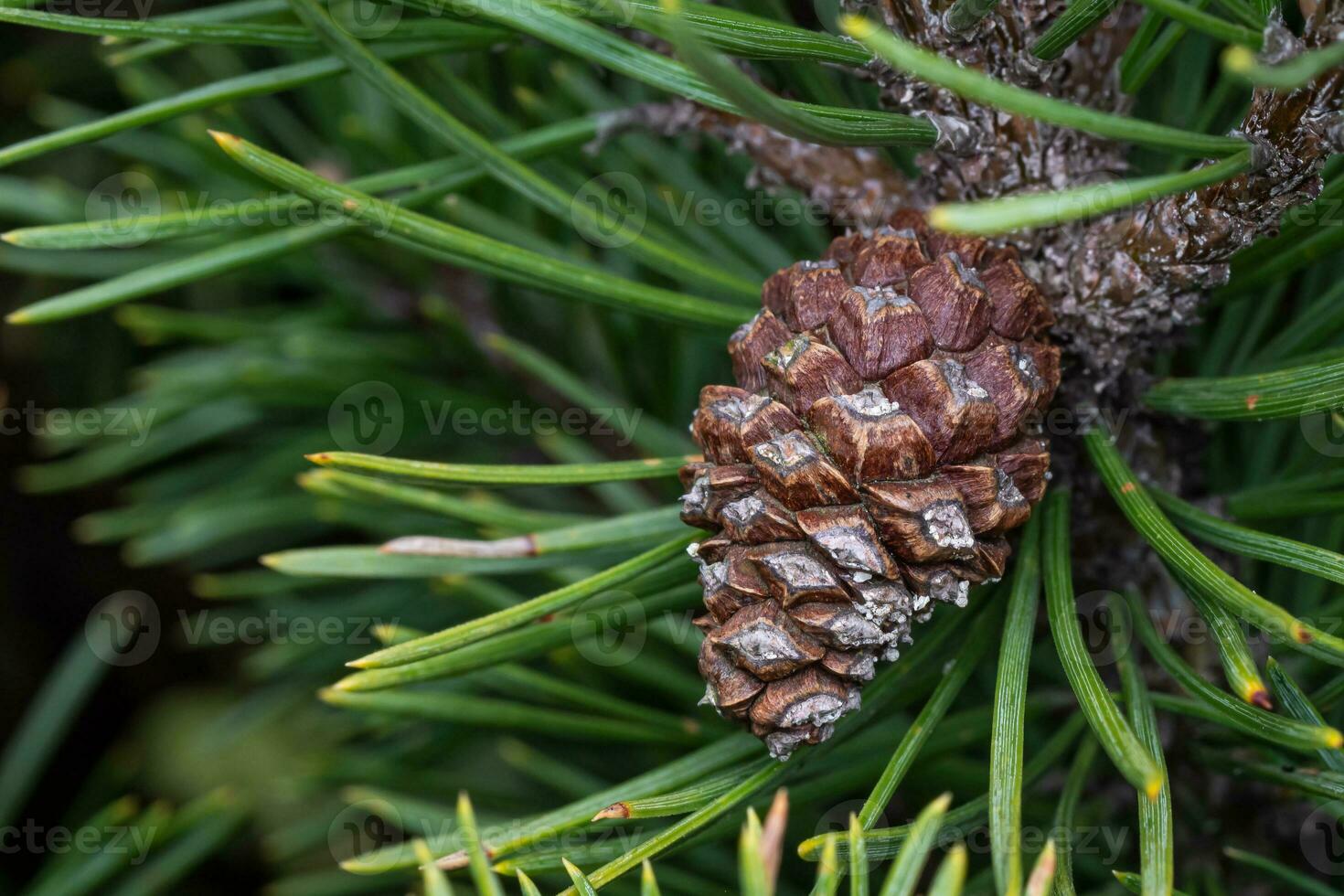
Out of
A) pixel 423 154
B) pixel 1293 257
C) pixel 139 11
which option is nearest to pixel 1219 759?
pixel 1293 257

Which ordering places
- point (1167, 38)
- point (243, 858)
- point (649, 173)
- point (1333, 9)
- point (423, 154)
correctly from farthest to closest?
point (243, 858) → point (423, 154) → point (649, 173) → point (1167, 38) → point (1333, 9)

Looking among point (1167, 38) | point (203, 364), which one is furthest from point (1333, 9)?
point (203, 364)

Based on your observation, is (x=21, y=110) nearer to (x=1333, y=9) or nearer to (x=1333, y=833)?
(x=1333, y=9)

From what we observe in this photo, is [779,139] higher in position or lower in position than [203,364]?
higher

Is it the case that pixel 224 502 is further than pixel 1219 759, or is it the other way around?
pixel 224 502

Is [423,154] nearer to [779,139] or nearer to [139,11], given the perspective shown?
[139,11]

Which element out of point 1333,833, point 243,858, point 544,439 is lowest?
point 243,858

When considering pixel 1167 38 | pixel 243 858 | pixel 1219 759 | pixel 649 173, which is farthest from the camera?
pixel 243 858
